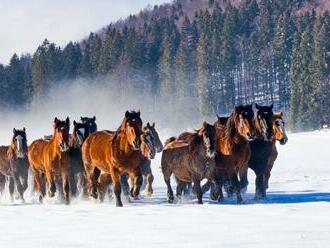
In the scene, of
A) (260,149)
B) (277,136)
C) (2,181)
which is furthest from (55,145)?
(277,136)

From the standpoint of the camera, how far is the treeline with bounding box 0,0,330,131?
84.2 m

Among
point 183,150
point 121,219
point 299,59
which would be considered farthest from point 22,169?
point 299,59

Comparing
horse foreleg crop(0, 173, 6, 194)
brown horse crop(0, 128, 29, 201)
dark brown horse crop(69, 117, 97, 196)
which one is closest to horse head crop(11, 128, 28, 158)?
brown horse crop(0, 128, 29, 201)

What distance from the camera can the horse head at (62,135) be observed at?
14.9m

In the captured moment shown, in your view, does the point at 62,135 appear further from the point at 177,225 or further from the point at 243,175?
the point at 177,225

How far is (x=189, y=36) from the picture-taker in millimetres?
100125

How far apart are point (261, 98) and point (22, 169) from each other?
77.1 meters

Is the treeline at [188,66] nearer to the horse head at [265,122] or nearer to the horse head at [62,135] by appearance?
the horse head at [265,122]

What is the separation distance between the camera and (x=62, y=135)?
14.9 meters

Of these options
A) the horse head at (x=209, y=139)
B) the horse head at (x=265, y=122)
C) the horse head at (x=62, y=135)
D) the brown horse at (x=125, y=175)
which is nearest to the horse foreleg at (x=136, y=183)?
the brown horse at (x=125, y=175)

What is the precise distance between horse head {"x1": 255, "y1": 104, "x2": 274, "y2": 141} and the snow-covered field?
1.47m

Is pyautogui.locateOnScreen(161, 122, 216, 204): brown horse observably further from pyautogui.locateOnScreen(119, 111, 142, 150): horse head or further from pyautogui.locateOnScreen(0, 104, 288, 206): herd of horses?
pyautogui.locateOnScreen(119, 111, 142, 150): horse head

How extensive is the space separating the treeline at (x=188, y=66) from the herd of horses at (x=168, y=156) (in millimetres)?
59834

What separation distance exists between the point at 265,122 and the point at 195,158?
1720 mm
